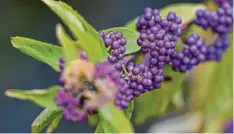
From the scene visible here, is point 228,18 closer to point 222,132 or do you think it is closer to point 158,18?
point 158,18

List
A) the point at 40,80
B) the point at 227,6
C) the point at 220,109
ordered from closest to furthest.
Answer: the point at 227,6, the point at 220,109, the point at 40,80

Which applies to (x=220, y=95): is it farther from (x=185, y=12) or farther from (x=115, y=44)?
(x=115, y=44)

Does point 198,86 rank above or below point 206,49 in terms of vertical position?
below

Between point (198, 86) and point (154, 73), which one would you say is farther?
point (198, 86)

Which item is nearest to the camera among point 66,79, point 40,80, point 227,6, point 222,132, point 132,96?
point 66,79

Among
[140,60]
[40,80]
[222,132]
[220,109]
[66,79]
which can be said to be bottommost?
[40,80]

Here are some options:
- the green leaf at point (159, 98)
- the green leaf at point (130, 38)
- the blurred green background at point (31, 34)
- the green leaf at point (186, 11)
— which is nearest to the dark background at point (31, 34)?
the blurred green background at point (31, 34)

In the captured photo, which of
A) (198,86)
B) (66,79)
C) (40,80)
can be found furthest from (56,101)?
(40,80)
